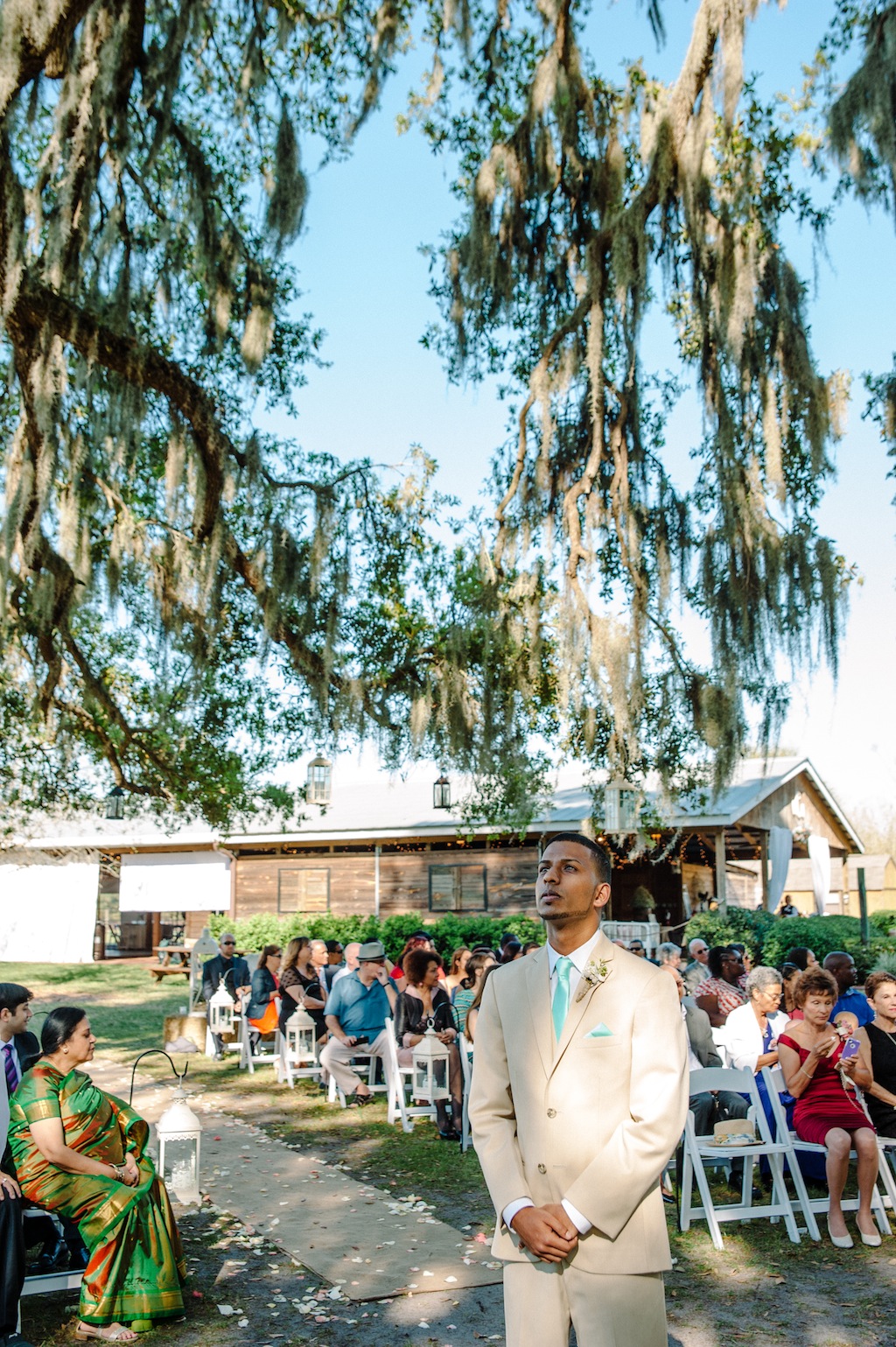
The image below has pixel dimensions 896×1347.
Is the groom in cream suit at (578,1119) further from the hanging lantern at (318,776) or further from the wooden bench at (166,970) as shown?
the wooden bench at (166,970)

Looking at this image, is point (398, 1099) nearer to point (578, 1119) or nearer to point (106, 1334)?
point (106, 1334)

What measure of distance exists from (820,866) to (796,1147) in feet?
40.3

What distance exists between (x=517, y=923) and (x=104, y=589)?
10.7 meters

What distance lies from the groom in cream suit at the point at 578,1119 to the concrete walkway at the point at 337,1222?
7.59ft

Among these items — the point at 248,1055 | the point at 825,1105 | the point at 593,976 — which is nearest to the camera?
the point at 593,976

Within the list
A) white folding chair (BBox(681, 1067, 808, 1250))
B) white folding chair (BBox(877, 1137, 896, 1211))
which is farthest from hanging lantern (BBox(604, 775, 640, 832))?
white folding chair (BBox(877, 1137, 896, 1211))

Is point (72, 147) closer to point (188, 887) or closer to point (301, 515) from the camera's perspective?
point (301, 515)

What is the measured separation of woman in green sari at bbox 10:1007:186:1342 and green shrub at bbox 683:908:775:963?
10801 millimetres

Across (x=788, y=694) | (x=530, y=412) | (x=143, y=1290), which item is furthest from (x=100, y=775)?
(x=143, y=1290)

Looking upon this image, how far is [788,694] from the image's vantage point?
25.5 ft

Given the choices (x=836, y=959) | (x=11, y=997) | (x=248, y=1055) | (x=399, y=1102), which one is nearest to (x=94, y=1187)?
(x=11, y=997)

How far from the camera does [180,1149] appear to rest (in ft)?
17.6

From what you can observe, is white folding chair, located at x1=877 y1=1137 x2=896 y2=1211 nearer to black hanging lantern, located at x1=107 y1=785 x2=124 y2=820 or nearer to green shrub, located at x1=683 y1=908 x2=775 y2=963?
black hanging lantern, located at x1=107 y1=785 x2=124 y2=820

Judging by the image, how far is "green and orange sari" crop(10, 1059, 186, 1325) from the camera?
12.8ft
